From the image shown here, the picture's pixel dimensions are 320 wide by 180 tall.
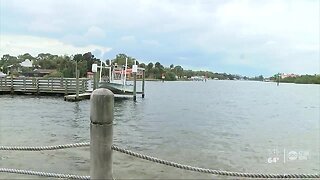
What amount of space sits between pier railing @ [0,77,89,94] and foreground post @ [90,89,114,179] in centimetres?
4404

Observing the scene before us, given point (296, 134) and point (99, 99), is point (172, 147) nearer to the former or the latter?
point (296, 134)

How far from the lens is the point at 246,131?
80.5 feet

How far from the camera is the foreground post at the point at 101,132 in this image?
2875 millimetres

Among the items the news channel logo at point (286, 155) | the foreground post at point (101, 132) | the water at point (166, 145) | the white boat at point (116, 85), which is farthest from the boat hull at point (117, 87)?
the foreground post at point (101, 132)

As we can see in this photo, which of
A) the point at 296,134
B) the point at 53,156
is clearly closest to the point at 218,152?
the point at 53,156

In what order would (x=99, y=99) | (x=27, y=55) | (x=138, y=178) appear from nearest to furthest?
(x=99, y=99) < (x=138, y=178) < (x=27, y=55)

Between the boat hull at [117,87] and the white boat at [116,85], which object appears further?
the white boat at [116,85]

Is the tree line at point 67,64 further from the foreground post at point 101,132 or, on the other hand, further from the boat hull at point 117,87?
the foreground post at point 101,132

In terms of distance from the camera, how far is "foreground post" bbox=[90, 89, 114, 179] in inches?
113

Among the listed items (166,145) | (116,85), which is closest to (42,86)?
(116,85)

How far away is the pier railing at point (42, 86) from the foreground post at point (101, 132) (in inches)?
1734

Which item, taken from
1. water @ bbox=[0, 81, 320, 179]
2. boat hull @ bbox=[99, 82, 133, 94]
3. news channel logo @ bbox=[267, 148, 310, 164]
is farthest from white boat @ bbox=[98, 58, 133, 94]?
news channel logo @ bbox=[267, 148, 310, 164]

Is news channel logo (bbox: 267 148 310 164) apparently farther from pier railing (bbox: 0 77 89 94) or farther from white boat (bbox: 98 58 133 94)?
pier railing (bbox: 0 77 89 94)

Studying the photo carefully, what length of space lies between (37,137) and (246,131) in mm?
13202
